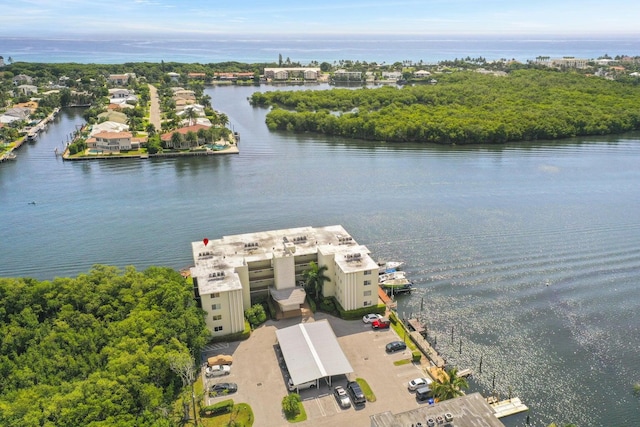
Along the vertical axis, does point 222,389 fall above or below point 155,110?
below

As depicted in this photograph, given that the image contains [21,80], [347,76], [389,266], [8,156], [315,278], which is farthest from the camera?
[347,76]

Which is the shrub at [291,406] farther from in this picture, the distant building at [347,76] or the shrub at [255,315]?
the distant building at [347,76]

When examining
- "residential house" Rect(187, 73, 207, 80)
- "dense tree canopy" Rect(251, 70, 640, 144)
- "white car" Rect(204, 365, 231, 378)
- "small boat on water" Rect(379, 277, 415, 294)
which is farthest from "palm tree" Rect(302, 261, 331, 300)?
"residential house" Rect(187, 73, 207, 80)

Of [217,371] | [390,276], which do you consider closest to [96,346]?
[217,371]

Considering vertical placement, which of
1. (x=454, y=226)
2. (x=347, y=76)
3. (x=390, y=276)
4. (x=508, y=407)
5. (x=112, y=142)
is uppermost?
(x=347, y=76)

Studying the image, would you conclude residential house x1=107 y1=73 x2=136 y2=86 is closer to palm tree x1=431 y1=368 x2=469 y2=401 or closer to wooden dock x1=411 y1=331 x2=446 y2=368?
wooden dock x1=411 y1=331 x2=446 y2=368

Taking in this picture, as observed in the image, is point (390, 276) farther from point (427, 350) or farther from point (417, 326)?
point (427, 350)
